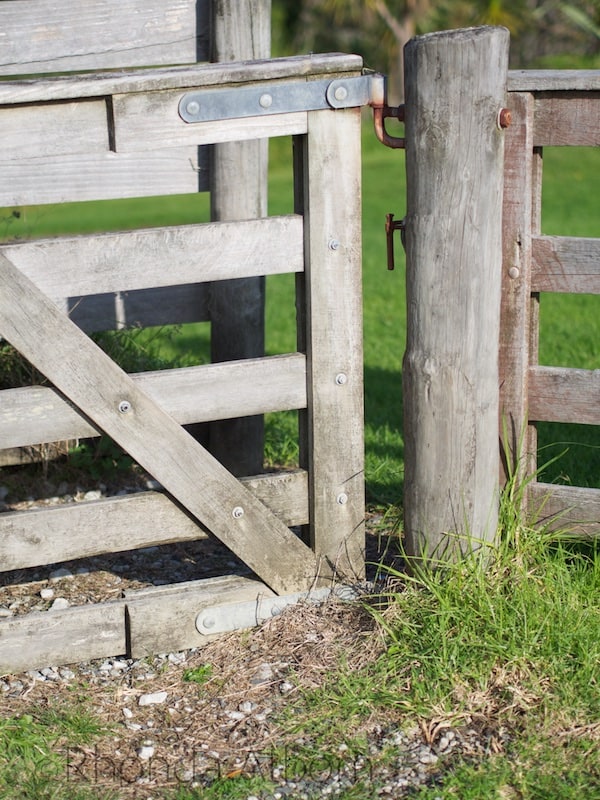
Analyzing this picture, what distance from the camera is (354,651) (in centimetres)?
312

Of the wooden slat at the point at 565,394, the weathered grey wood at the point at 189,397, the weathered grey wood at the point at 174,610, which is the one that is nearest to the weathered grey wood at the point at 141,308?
the weathered grey wood at the point at 189,397

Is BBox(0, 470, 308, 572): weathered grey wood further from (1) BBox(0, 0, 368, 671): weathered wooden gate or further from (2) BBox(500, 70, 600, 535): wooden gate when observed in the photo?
(2) BBox(500, 70, 600, 535): wooden gate

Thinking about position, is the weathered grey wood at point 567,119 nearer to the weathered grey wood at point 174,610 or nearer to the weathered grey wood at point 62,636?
the weathered grey wood at point 174,610

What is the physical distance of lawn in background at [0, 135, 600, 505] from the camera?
189 inches

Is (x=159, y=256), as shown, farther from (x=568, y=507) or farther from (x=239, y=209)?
(x=568, y=507)

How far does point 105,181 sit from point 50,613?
1361 mm

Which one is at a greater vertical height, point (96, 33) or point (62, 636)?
point (96, 33)

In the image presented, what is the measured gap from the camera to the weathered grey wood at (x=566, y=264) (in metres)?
3.15

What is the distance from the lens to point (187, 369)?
316 centimetres

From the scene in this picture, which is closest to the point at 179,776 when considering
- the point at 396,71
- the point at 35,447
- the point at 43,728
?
the point at 43,728

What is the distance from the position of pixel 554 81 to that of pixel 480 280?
621mm

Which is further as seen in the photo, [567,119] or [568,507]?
[568,507]

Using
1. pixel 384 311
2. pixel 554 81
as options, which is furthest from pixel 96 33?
pixel 384 311

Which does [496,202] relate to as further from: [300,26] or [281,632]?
[300,26]
